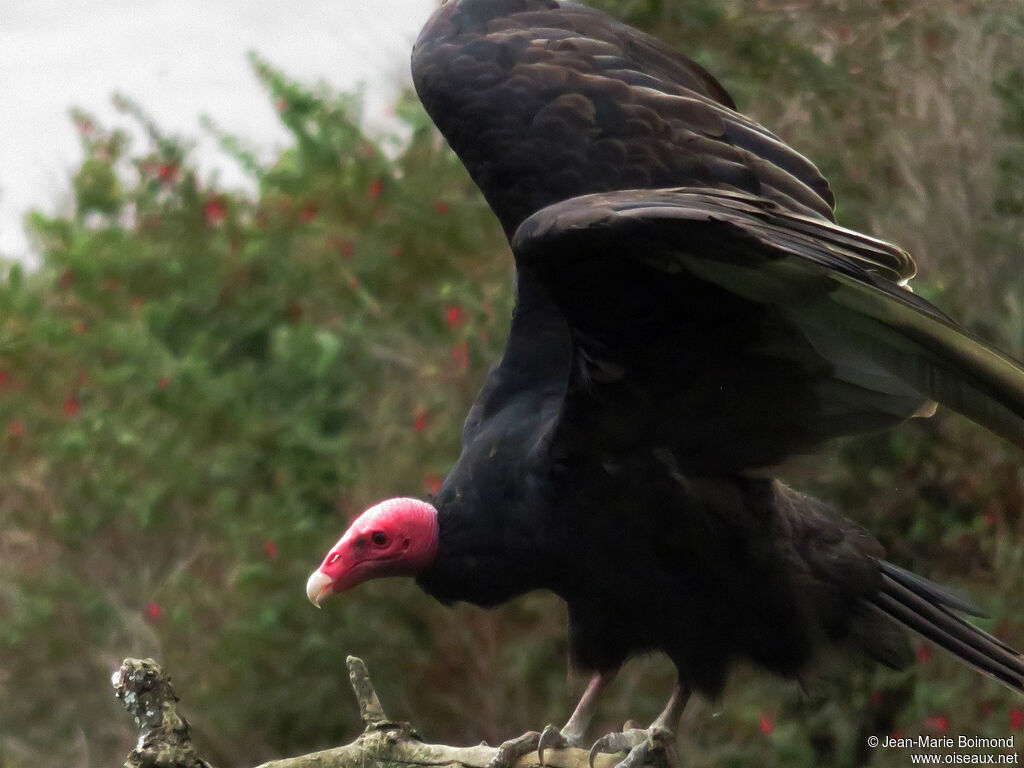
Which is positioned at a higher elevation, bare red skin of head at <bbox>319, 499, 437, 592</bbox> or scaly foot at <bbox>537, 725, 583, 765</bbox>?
bare red skin of head at <bbox>319, 499, 437, 592</bbox>

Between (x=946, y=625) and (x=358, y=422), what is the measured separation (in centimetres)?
273

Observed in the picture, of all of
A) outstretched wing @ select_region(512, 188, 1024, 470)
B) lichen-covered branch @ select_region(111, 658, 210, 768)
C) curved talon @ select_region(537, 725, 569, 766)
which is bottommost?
lichen-covered branch @ select_region(111, 658, 210, 768)

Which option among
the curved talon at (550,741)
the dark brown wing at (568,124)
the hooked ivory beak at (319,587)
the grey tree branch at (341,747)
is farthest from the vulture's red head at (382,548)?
the dark brown wing at (568,124)

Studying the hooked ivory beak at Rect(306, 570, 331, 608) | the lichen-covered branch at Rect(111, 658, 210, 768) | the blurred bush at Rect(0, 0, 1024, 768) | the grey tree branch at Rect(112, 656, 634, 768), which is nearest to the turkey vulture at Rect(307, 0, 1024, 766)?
the hooked ivory beak at Rect(306, 570, 331, 608)

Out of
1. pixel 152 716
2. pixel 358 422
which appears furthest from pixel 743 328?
pixel 358 422

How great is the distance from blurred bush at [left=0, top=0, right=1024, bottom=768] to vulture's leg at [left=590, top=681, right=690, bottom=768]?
1098 millimetres

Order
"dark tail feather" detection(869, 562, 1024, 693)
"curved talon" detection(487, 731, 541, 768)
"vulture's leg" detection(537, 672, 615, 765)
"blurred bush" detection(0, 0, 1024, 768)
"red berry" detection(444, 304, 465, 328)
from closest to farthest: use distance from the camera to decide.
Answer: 1. "curved talon" detection(487, 731, 541, 768)
2. "dark tail feather" detection(869, 562, 1024, 693)
3. "vulture's leg" detection(537, 672, 615, 765)
4. "blurred bush" detection(0, 0, 1024, 768)
5. "red berry" detection(444, 304, 465, 328)

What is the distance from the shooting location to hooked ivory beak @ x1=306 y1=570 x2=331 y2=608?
3.18m

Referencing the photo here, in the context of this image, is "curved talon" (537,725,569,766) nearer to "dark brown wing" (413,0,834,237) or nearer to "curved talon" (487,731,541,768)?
"curved talon" (487,731,541,768)

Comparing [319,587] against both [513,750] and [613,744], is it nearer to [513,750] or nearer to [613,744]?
[513,750]

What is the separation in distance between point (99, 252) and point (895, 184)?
3.43m

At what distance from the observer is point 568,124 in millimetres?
3352

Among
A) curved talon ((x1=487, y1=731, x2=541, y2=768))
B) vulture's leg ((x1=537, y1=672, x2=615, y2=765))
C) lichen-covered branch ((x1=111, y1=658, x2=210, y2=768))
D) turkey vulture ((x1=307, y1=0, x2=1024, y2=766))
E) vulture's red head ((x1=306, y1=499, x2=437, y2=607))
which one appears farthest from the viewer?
vulture's leg ((x1=537, y1=672, x2=615, y2=765))

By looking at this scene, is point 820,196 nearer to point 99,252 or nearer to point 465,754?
point 465,754
